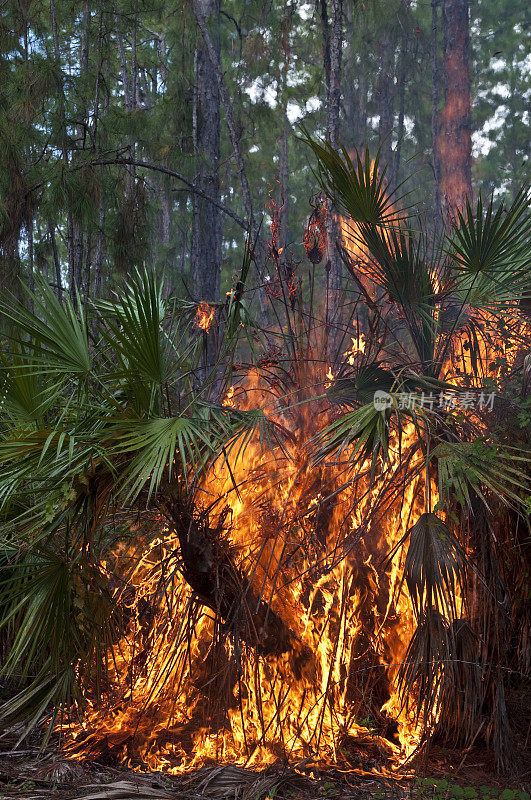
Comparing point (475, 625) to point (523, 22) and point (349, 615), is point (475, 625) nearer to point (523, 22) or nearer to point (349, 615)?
point (349, 615)

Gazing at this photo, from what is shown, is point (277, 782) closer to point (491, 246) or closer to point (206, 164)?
point (491, 246)

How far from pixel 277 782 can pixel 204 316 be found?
2335mm

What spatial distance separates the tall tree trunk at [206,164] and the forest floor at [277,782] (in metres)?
6.80

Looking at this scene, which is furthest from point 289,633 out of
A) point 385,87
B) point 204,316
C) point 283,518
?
point 385,87

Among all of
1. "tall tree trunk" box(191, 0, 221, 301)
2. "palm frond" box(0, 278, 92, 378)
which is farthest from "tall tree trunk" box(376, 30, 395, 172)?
"palm frond" box(0, 278, 92, 378)

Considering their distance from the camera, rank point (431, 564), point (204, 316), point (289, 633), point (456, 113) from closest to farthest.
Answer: point (431, 564) < point (289, 633) < point (204, 316) < point (456, 113)

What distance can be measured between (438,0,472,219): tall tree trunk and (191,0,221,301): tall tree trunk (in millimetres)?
3232

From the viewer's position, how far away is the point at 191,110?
1120 centimetres

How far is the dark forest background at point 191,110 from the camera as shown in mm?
7475

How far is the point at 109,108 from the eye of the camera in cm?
855

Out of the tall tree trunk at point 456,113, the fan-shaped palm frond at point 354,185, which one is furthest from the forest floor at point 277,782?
the tall tree trunk at point 456,113

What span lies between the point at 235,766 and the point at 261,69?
11.6m

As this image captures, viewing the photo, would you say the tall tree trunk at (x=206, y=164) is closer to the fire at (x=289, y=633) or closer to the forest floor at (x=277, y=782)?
the fire at (x=289, y=633)

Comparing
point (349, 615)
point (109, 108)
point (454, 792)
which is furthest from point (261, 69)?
point (454, 792)
